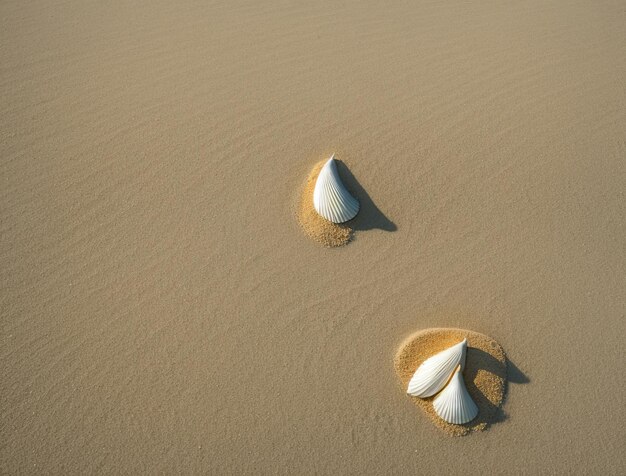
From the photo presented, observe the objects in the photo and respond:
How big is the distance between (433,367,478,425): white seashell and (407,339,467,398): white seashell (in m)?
0.07

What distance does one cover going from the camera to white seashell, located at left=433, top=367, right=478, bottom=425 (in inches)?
160

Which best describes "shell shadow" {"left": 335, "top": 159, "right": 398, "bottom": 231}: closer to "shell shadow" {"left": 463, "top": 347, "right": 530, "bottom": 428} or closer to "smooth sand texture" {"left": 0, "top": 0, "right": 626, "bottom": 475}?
"smooth sand texture" {"left": 0, "top": 0, "right": 626, "bottom": 475}

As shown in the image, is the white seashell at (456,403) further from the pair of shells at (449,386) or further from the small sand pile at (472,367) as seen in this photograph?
the small sand pile at (472,367)

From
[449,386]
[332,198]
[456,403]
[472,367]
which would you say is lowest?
[456,403]

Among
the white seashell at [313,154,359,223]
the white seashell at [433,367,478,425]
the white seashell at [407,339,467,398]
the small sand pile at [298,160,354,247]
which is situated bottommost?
the white seashell at [433,367,478,425]

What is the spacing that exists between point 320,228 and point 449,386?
6.93ft

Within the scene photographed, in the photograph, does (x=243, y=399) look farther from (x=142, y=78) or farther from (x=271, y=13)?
(x=271, y=13)

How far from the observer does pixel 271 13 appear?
666cm

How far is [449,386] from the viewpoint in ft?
13.4

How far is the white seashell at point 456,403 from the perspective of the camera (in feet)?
13.3

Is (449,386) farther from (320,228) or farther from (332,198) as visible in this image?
(332,198)

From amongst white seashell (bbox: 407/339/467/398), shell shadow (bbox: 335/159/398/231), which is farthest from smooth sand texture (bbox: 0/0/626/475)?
white seashell (bbox: 407/339/467/398)

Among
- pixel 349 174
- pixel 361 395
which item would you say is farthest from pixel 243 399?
pixel 349 174

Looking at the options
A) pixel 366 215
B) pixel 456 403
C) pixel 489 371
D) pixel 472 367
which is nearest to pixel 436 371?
pixel 456 403
